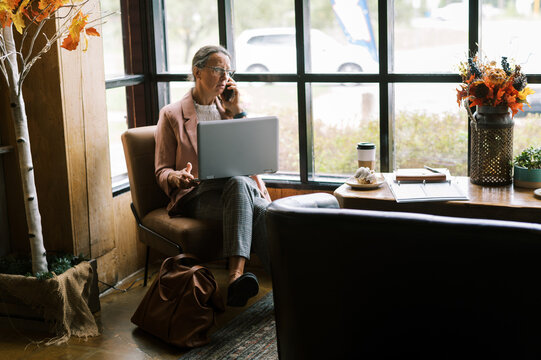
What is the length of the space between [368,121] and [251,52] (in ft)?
2.77

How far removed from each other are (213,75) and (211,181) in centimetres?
58

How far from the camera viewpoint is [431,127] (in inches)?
142

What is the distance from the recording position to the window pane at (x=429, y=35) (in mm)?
3445

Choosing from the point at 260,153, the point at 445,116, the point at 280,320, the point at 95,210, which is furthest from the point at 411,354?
the point at 95,210

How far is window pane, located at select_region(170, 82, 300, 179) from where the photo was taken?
392 centimetres

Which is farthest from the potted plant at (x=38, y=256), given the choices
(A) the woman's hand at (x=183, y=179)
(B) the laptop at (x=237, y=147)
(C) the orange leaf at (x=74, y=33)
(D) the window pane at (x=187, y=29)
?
(D) the window pane at (x=187, y=29)

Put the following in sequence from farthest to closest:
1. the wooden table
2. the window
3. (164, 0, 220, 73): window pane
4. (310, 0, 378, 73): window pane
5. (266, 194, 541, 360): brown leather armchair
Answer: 1. (164, 0, 220, 73): window pane
2. (310, 0, 378, 73): window pane
3. the window
4. the wooden table
5. (266, 194, 541, 360): brown leather armchair

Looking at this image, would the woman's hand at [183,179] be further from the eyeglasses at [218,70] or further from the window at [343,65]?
the window at [343,65]

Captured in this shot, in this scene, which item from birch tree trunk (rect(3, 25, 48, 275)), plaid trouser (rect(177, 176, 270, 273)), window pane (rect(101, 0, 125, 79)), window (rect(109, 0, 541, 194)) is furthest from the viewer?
window pane (rect(101, 0, 125, 79))

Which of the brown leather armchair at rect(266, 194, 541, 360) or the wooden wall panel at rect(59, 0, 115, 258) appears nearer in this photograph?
the brown leather armchair at rect(266, 194, 541, 360)

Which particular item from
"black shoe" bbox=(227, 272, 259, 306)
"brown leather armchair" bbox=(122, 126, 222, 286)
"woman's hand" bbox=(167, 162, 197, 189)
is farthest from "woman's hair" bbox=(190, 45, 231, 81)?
"black shoe" bbox=(227, 272, 259, 306)

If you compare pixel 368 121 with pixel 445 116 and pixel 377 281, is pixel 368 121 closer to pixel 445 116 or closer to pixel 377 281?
pixel 445 116

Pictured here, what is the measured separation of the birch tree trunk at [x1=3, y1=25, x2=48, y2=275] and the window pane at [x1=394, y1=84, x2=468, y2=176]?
6.42 ft

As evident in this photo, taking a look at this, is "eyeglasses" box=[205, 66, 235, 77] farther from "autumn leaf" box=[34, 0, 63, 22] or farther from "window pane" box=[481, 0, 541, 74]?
"window pane" box=[481, 0, 541, 74]
